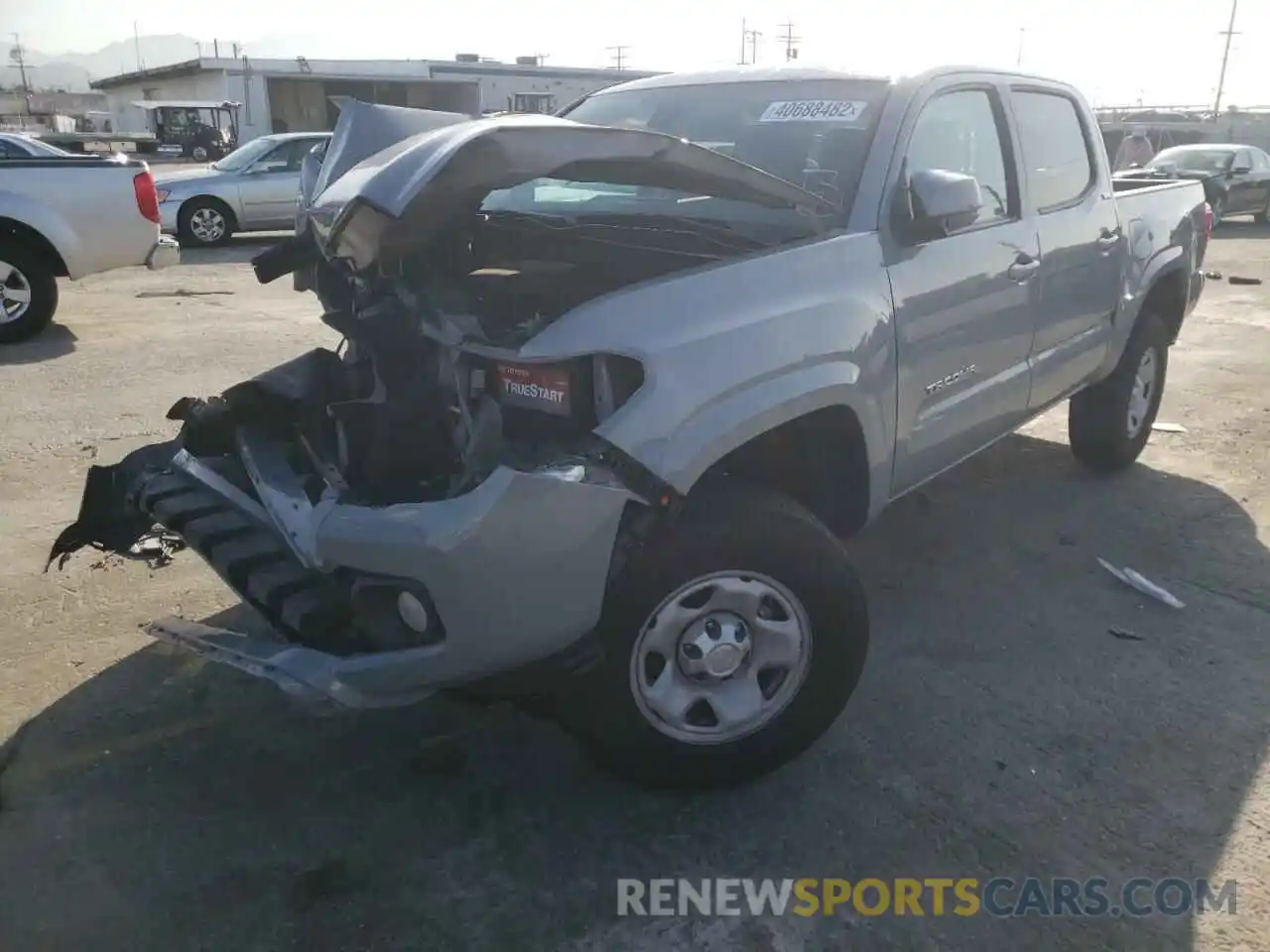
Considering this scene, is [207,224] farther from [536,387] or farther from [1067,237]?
[536,387]

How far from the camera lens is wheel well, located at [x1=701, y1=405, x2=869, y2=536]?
3074 millimetres

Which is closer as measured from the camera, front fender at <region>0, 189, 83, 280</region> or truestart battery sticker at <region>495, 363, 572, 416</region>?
truestart battery sticker at <region>495, 363, 572, 416</region>

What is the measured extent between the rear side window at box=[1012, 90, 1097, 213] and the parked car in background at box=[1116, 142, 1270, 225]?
48.8 feet

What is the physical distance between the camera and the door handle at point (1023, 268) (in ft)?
12.7

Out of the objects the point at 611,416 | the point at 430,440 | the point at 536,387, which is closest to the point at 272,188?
the point at 430,440

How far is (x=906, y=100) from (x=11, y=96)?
9543 cm

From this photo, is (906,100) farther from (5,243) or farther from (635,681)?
(5,243)

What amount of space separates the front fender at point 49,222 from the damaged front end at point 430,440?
19.4 feet

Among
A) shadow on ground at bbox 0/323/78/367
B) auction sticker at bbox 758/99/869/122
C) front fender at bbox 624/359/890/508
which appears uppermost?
auction sticker at bbox 758/99/869/122

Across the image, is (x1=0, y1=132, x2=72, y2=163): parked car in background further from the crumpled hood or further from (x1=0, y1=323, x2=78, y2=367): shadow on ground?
the crumpled hood

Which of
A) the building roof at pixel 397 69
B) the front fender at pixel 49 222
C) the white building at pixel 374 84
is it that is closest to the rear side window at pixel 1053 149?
the front fender at pixel 49 222

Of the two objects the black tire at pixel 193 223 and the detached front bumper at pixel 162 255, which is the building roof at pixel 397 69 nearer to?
the black tire at pixel 193 223

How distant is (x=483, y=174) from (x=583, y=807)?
65.5 inches

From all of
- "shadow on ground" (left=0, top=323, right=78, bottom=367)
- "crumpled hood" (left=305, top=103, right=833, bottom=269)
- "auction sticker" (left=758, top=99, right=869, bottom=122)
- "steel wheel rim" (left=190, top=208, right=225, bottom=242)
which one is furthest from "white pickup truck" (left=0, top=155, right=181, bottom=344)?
A: "auction sticker" (left=758, top=99, right=869, bottom=122)
